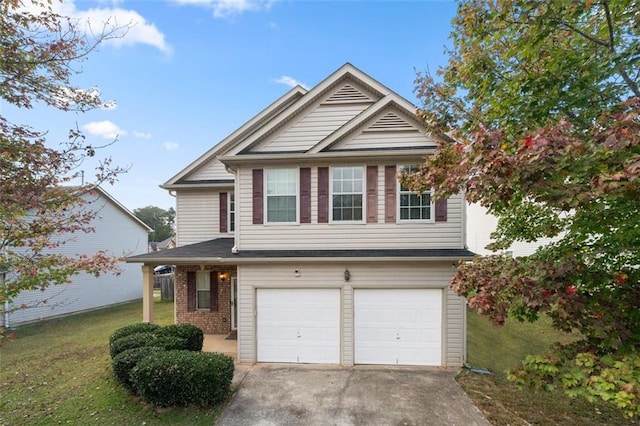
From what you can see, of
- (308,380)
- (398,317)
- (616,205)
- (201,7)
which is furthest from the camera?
(201,7)

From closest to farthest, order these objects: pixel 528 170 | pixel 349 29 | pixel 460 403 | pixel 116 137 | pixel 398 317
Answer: pixel 528 170
pixel 116 137
pixel 460 403
pixel 398 317
pixel 349 29

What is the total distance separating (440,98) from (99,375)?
1064 cm

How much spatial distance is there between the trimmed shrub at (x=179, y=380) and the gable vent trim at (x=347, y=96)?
7768 millimetres

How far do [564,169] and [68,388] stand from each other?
10.3 meters

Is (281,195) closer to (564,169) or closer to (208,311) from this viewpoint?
(208,311)

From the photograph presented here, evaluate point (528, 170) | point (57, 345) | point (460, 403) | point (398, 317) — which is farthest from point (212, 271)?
point (528, 170)

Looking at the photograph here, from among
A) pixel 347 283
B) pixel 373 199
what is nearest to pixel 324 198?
pixel 373 199

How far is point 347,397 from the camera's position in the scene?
6340 millimetres

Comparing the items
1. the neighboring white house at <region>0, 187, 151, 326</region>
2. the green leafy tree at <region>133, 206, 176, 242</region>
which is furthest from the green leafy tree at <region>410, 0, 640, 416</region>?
the green leafy tree at <region>133, 206, 176, 242</region>

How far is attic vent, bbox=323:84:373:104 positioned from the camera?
8.95m

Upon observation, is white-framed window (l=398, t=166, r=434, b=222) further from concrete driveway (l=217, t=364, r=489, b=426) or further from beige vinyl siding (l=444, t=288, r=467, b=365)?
concrete driveway (l=217, t=364, r=489, b=426)

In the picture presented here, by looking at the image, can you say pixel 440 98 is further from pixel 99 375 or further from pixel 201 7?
pixel 99 375

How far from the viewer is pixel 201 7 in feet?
31.6

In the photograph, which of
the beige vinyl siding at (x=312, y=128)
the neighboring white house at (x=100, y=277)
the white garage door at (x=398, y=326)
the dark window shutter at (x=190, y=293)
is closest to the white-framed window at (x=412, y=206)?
the white garage door at (x=398, y=326)
